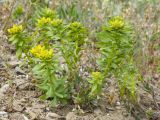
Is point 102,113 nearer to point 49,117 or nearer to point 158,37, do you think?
point 49,117

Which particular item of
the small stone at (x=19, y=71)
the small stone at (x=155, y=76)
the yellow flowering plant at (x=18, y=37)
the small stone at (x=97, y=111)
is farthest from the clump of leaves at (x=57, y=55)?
the small stone at (x=155, y=76)

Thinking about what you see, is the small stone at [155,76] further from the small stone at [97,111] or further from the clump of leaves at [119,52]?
the small stone at [97,111]

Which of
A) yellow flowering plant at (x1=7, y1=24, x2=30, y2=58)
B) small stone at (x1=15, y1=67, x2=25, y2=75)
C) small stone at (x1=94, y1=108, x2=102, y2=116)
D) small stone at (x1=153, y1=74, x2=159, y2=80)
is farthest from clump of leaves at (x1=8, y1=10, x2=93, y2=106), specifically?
small stone at (x1=153, y1=74, x2=159, y2=80)

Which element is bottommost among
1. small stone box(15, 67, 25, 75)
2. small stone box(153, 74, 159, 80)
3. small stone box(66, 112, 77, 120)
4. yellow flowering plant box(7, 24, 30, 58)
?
small stone box(66, 112, 77, 120)

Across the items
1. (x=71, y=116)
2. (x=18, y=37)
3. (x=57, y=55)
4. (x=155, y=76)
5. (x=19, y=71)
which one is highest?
(x=18, y=37)

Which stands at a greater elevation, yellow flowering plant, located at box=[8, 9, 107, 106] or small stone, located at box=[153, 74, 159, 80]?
yellow flowering plant, located at box=[8, 9, 107, 106]

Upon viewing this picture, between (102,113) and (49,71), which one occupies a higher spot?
(49,71)

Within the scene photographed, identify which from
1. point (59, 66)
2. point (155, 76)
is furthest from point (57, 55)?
point (155, 76)

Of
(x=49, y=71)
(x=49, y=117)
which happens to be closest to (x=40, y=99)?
(x=49, y=117)

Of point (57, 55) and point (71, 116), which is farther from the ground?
point (57, 55)

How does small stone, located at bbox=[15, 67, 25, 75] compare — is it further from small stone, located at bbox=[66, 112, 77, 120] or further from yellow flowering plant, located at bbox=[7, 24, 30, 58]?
small stone, located at bbox=[66, 112, 77, 120]

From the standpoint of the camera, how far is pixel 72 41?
2.64 metres

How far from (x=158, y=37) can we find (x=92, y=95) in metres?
1.17

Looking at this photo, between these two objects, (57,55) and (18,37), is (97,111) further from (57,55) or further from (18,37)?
(18,37)
